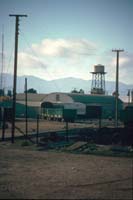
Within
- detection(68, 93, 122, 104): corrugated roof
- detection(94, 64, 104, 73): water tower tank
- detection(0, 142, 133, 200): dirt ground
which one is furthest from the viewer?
detection(94, 64, 104, 73): water tower tank

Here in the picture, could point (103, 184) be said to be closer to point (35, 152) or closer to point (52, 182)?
point (52, 182)

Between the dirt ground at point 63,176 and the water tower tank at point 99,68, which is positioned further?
the water tower tank at point 99,68

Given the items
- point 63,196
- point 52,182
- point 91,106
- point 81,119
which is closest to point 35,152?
point 52,182

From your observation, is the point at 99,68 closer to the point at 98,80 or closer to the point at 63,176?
the point at 98,80

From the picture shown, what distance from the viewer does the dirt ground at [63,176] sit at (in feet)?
38.0

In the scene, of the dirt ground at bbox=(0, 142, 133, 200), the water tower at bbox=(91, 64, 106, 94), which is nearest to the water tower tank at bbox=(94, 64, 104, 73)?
the water tower at bbox=(91, 64, 106, 94)

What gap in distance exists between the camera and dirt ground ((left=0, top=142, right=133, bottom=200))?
11594 mm

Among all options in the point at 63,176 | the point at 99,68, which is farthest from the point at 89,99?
the point at 63,176

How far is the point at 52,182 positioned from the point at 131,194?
3.13m

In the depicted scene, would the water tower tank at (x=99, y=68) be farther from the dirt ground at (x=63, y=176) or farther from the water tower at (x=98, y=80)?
the dirt ground at (x=63, y=176)

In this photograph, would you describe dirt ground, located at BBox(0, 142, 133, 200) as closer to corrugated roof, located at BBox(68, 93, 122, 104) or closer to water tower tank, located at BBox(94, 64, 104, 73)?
corrugated roof, located at BBox(68, 93, 122, 104)

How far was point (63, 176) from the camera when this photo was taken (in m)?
14.3

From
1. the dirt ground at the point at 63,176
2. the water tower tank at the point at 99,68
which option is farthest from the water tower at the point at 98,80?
the dirt ground at the point at 63,176

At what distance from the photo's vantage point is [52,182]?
520 inches
